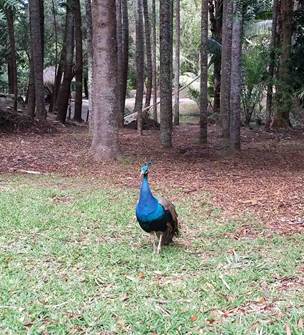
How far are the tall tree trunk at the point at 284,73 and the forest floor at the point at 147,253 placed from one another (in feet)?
11.0

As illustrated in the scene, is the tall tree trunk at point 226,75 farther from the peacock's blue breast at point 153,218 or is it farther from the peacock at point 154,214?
the peacock's blue breast at point 153,218

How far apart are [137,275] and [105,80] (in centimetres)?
606

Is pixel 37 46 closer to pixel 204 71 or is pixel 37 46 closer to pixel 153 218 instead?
pixel 204 71

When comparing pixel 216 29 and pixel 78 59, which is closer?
→ pixel 78 59

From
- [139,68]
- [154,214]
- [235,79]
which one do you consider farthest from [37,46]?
[154,214]

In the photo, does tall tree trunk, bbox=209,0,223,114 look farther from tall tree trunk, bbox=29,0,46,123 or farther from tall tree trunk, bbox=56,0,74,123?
tall tree trunk, bbox=29,0,46,123

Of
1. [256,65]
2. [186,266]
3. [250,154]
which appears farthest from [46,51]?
[186,266]

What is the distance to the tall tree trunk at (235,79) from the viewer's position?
33.5 ft

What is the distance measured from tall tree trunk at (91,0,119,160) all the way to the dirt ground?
0.37 m

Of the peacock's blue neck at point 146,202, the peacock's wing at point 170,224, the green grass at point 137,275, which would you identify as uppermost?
the peacock's blue neck at point 146,202

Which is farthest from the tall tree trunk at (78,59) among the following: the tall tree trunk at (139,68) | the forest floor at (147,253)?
the forest floor at (147,253)

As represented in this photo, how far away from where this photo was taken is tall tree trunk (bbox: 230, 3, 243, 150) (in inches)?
402

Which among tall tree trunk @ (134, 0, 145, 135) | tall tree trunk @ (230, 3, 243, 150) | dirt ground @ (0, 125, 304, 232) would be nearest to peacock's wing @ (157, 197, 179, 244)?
dirt ground @ (0, 125, 304, 232)

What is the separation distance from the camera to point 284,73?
13.0 metres
